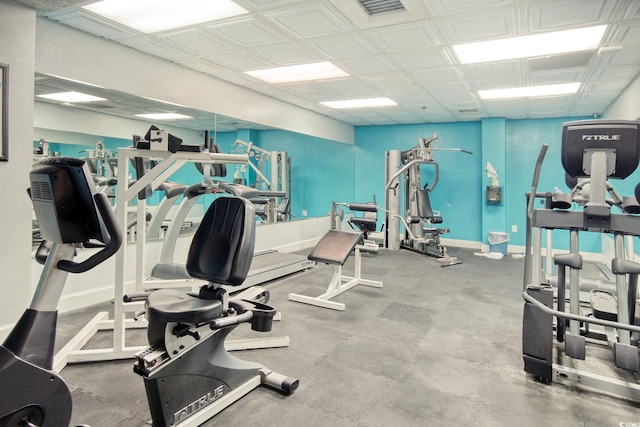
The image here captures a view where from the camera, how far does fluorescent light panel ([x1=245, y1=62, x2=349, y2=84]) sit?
4.04 metres

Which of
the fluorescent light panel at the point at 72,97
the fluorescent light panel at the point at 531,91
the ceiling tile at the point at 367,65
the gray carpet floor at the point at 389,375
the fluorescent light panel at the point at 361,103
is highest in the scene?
the fluorescent light panel at the point at 361,103

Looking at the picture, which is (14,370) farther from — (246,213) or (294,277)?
(294,277)

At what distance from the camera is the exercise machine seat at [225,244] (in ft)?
6.29

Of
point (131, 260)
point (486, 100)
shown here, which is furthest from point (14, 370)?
point (486, 100)

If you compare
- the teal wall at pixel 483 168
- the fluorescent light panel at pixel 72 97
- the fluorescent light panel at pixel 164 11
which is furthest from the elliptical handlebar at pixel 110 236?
the teal wall at pixel 483 168

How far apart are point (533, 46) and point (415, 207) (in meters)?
3.31

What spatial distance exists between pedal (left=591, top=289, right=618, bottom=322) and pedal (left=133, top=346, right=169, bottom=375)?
266 centimetres

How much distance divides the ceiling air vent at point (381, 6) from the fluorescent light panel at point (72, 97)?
8.30 ft

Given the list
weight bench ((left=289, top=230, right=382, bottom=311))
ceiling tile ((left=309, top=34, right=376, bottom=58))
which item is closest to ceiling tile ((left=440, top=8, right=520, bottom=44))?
ceiling tile ((left=309, top=34, right=376, bottom=58))

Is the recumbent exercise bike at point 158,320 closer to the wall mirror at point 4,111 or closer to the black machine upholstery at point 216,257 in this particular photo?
the black machine upholstery at point 216,257

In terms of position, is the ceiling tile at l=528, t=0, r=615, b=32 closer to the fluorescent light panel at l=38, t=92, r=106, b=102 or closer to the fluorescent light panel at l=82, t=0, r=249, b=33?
the fluorescent light panel at l=82, t=0, r=249, b=33

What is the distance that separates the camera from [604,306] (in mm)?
2529

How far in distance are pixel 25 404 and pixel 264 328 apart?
996 mm

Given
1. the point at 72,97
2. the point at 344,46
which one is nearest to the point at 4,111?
the point at 72,97
